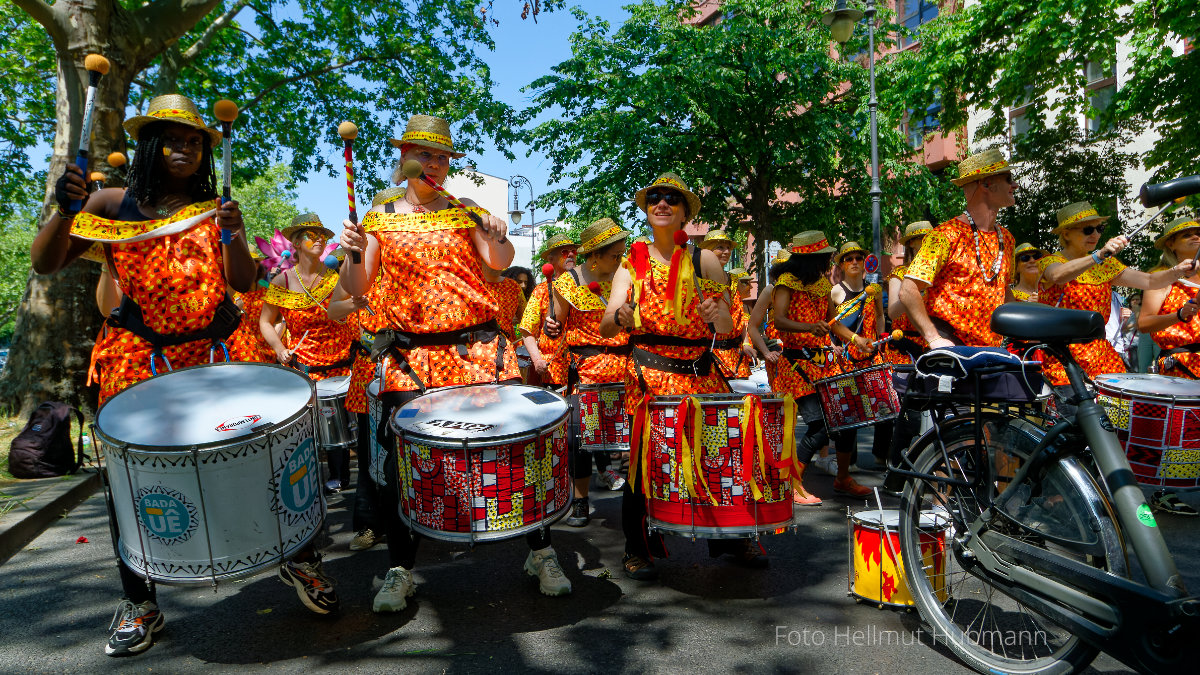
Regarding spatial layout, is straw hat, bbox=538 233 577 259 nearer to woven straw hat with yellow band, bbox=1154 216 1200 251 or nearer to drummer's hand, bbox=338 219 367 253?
drummer's hand, bbox=338 219 367 253

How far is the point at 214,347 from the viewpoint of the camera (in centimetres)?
358

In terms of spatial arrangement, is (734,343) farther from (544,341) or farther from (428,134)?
(428,134)

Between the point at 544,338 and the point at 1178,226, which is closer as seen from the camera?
the point at 1178,226

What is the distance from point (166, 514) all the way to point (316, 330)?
3.59 meters

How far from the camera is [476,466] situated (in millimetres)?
3227

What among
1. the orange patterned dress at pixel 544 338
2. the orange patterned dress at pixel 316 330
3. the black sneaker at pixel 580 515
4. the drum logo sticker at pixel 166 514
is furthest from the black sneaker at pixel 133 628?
the orange patterned dress at pixel 544 338

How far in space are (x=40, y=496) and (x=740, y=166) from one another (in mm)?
17145

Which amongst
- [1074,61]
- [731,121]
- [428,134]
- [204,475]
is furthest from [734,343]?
[731,121]

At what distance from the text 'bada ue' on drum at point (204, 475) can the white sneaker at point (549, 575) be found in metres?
1.24

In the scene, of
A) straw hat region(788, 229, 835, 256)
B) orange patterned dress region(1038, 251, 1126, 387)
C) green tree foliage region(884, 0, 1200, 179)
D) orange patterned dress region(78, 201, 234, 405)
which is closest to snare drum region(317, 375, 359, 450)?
orange patterned dress region(78, 201, 234, 405)

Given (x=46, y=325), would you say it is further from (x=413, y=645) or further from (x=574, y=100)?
(x=574, y=100)

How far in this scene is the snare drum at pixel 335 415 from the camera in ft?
19.2

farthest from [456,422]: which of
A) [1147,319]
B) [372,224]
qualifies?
[1147,319]

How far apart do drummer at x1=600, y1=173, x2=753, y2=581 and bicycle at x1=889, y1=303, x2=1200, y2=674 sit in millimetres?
1209
